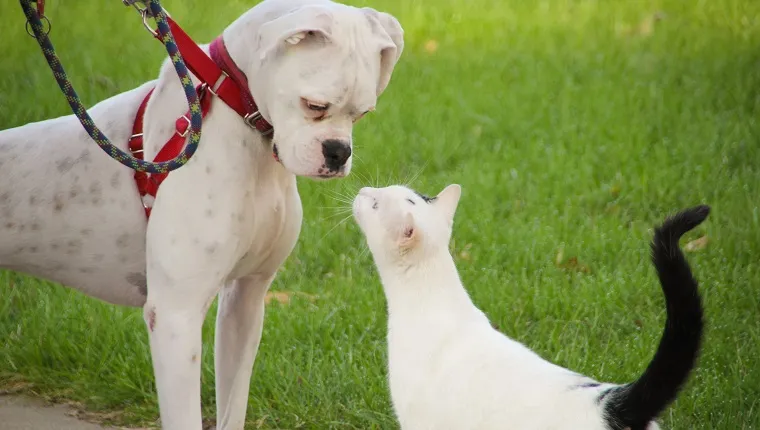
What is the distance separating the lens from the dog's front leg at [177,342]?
349cm

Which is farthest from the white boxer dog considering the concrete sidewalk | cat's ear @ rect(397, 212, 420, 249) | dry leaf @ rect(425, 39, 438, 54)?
dry leaf @ rect(425, 39, 438, 54)

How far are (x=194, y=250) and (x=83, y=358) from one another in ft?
5.40

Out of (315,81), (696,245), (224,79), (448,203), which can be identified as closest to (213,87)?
(224,79)

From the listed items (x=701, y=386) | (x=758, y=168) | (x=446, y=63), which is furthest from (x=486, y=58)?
(x=701, y=386)

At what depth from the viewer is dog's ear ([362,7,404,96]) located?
11.4 ft

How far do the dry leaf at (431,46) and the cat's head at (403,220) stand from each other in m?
5.14

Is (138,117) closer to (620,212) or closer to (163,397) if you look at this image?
(163,397)

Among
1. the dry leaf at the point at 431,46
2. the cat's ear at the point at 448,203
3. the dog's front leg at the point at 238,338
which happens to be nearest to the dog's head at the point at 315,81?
the cat's ear at the point at 448,203

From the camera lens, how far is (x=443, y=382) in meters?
3.38

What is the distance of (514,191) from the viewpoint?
6426 millimetres

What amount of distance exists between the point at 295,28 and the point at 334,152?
0.39m

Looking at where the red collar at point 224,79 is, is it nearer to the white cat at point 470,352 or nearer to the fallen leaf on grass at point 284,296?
the white cat at point 470,352

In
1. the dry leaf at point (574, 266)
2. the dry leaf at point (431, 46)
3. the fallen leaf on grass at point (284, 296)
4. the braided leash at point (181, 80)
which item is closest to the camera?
the braided leash at point (181, 80)

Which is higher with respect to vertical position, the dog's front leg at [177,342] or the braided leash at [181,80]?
the braided leash at [181,80]
